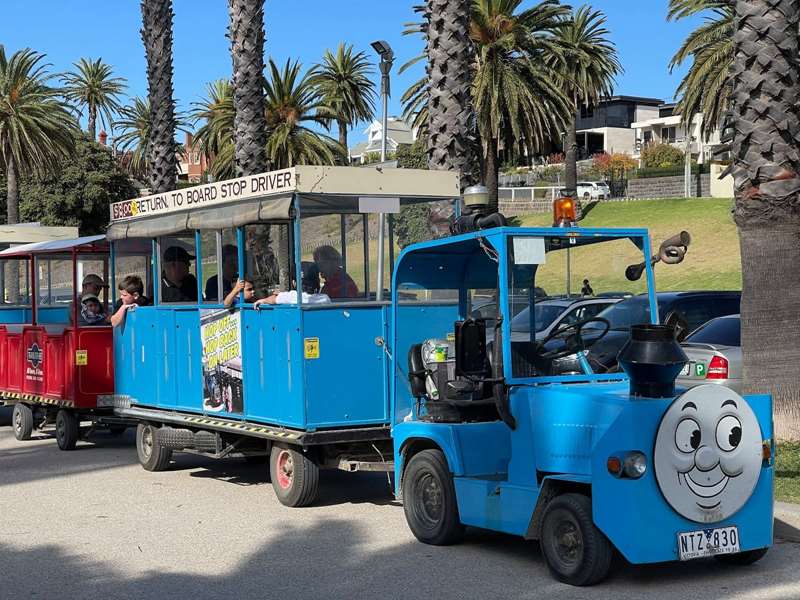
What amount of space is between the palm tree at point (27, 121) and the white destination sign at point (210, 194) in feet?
79.4

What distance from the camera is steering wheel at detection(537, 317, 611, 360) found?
7977 millimetres

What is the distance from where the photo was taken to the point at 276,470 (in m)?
10.6

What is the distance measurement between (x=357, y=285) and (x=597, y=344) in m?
3.75

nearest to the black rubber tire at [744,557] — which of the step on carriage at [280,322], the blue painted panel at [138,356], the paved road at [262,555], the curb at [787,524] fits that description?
the paved road at [262,555]

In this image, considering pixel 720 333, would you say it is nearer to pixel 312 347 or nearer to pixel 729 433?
pixel 312 347

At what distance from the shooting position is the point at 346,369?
10273 mm

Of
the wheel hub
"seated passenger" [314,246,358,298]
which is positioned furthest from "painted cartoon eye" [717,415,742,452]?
"seated passenger" [314,246,358,298]

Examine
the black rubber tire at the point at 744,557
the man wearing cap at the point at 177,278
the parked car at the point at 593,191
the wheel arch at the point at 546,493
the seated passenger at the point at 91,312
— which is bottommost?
the black rubber tire at the point at 744,557

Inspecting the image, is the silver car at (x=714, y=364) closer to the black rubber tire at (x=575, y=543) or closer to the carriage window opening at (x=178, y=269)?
the carriage window opening at (x=178, y=269)

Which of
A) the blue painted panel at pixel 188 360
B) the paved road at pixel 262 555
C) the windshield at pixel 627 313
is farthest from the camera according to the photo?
the blue painted panel at pixel 188 360

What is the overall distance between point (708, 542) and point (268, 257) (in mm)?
5442

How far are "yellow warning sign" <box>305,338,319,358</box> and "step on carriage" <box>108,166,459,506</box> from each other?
0.06 feet

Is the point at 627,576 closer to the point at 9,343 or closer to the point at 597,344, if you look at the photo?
the point at 597,344

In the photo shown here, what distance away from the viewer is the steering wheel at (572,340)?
26.2 ft
